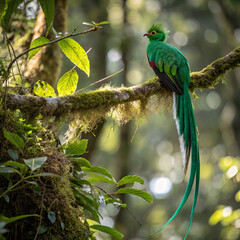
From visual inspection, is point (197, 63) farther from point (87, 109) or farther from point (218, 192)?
point (87, 109)

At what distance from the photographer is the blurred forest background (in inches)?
264

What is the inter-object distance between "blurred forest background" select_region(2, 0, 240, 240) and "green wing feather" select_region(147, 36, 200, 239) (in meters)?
2.77

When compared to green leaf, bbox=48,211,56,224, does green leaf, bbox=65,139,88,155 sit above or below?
above

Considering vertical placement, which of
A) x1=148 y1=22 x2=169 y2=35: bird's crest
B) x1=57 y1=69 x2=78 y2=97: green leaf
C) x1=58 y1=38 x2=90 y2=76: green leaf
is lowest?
x1=57 y1=69 x2=78 y2=97: green leaf

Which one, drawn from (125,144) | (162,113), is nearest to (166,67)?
(162,113)

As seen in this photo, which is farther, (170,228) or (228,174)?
(170,228)

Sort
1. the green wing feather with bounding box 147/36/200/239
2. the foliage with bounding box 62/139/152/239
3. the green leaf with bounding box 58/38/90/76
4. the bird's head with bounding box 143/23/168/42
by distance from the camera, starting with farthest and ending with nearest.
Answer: the bird's head with bounding box 143/23/168/42 → the green wing feather with bounding box 147/36/200/239 → the green leaf with bounding box 58/38/90/76 → the foliage with bounding box 62/139/152/239

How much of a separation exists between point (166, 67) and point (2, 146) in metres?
1.68

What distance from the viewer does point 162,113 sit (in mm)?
2891

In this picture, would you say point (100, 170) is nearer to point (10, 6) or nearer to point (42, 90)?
point (42, 90)

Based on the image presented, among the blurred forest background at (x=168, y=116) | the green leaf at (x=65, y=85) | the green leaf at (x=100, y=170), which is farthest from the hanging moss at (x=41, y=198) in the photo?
the blurred forest background at (x=168, y=116)

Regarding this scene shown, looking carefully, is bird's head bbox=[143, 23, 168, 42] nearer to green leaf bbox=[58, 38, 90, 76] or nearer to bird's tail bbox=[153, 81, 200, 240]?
bird's tail bbox=[153, 81, 200, 240]

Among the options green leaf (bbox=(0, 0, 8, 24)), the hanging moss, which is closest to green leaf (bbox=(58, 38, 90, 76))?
green leaf (bbox=(0, 0, 8, 24))

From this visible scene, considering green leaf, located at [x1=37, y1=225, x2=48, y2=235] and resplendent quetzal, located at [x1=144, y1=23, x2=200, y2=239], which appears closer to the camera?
green leaf, located at [x1=37, y1=225, x2=48, y2=235]
